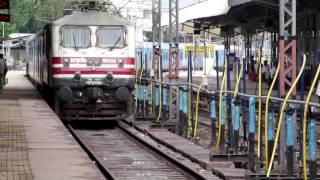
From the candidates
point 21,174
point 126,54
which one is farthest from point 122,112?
point 21,174

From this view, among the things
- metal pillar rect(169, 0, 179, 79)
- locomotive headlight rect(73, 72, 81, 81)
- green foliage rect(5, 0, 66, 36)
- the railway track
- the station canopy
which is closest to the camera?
the railway track

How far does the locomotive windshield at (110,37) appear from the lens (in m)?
21.4

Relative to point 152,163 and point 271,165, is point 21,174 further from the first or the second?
point 152,163

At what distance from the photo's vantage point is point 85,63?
21.0 meters

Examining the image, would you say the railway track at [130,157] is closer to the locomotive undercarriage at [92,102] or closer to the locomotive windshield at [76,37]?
the locomotive undercarriage at [92,102]

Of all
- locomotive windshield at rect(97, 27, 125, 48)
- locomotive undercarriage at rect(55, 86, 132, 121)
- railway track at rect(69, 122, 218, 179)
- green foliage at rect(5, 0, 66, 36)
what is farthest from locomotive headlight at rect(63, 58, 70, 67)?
green foliage at rect(5, 0, 66, 36)

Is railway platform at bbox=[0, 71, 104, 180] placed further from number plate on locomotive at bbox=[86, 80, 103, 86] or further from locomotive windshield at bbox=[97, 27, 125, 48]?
locomotive windshield at bbox=[97, 27, 125, 48]

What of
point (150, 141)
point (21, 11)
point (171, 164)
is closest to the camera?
point (171, 164)

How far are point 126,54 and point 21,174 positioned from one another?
11.1 metres

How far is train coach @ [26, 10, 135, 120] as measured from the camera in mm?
20859

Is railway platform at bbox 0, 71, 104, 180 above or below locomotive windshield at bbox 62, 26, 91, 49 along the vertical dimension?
below

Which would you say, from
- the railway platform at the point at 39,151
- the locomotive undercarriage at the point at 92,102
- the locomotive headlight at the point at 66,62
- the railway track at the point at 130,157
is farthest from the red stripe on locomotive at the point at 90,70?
the railway track at the point at 130,157

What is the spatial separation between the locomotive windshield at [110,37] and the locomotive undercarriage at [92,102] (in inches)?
50.1

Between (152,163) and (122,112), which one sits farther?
(122,112)
